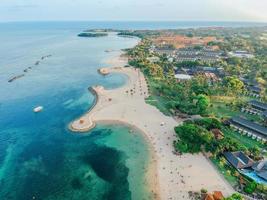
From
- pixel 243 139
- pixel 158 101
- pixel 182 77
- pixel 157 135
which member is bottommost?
pixel 182 77

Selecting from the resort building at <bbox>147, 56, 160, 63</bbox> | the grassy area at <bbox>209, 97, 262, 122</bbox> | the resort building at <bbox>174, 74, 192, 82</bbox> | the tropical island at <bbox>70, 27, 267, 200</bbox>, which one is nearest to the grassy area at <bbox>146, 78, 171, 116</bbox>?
the tropical island at <bbox>70, 27, 267, 200</bbox>

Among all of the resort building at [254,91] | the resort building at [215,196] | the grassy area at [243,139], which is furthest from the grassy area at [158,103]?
the resort building at [215,196]

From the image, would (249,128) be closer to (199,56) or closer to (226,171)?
(226,171)

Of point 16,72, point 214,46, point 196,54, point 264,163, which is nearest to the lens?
point 264,163

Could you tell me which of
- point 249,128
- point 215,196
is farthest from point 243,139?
point 215,196

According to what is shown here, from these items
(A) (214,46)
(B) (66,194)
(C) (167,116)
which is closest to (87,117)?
(C) (167,116)

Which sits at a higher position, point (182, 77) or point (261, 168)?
point (261, 168)

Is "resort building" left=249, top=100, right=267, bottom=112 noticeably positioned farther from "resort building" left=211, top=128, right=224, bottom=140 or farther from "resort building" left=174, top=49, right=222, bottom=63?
"resort building" left=174, top=49, right=222, bottom=63

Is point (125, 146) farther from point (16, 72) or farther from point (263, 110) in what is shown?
point (16, 72)
